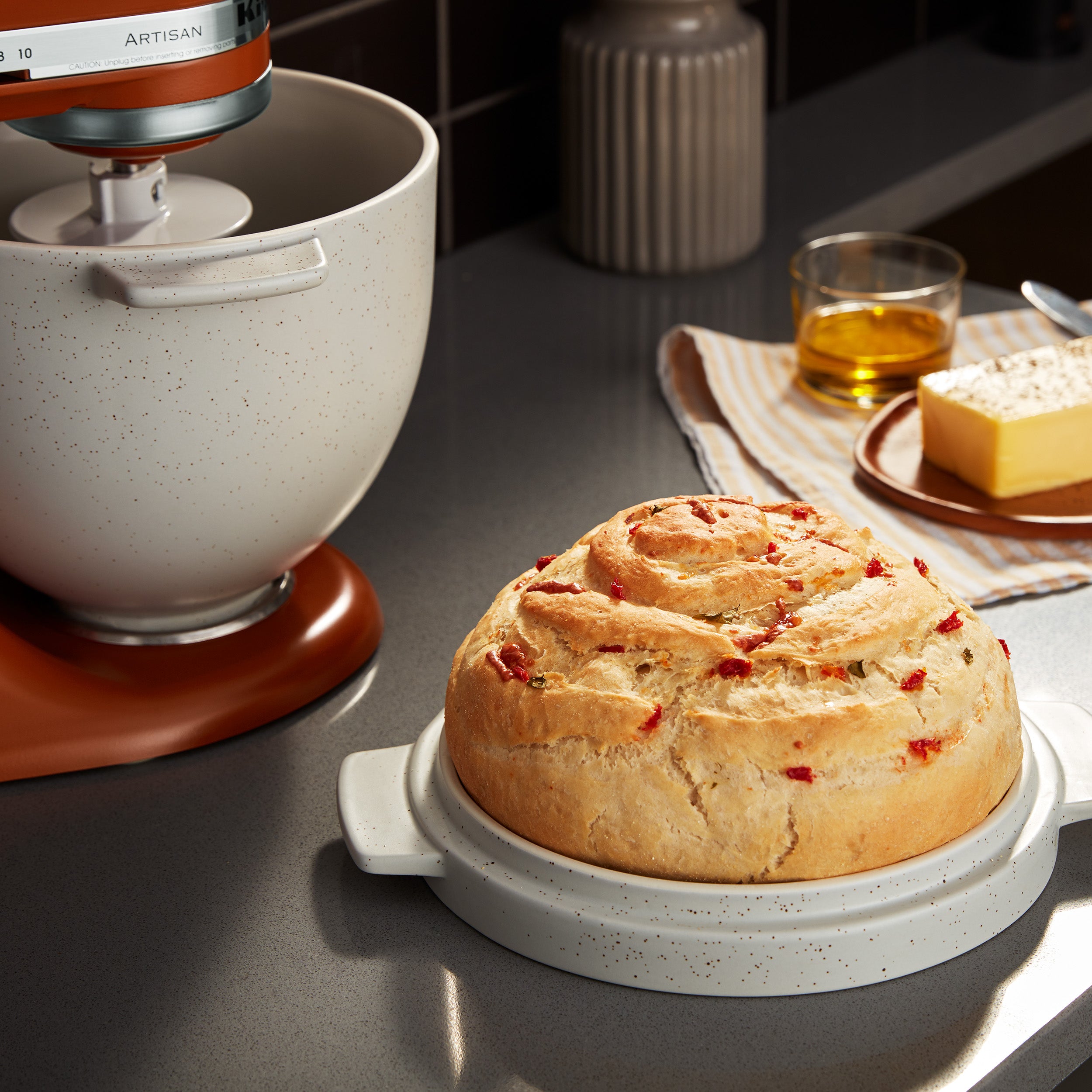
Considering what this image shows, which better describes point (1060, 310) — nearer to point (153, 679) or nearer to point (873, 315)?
point (873, 315)

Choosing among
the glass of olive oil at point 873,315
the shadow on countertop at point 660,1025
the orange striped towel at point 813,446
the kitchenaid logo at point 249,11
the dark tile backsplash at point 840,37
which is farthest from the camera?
the dark tile backsplash at point 840,37

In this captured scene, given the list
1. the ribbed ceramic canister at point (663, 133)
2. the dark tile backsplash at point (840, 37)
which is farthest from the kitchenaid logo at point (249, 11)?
the dark tile backsplash at point (840, 37)

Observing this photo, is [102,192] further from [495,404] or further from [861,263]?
[861,263]

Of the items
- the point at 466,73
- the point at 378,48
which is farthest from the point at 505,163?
the point at 378,48

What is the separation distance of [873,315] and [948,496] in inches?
9.8

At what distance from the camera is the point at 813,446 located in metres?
1.18

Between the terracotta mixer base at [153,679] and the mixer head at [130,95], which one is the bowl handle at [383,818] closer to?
the terracotta mixer base at [153,679]


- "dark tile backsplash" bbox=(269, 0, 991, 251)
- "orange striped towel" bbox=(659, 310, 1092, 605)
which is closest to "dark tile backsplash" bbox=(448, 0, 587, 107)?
"dark tile backsplash" bbox=(269, 0, 991, 251)

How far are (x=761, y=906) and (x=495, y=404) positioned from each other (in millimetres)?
720

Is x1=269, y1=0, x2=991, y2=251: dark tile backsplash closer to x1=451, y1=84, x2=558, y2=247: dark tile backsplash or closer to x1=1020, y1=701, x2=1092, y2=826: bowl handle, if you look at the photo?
x1=451, y1=84, x2=558, y2=247: dark tile backsplash

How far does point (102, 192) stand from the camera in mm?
813

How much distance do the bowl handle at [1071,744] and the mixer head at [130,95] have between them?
0.52 meters

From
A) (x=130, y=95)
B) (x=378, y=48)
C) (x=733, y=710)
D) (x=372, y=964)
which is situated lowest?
(x=372, y=964)

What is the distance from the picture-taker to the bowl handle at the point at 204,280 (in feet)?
2.24
